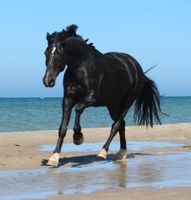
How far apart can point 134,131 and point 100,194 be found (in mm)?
10911

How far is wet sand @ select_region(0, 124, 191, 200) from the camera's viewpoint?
6914mm

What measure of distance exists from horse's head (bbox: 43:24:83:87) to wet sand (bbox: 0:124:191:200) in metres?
1.36

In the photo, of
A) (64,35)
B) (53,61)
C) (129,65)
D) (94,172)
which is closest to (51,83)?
(53,61)

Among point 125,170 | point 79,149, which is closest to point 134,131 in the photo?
point 79,149

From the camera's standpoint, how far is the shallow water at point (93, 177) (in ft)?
23.8

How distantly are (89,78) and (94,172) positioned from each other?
1.69m

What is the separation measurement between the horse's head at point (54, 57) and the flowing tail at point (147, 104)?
3.08 metres

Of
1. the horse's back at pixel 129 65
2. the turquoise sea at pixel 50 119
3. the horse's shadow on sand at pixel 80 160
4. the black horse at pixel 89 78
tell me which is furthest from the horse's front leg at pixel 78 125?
the turquoise sea at pixel 50 119

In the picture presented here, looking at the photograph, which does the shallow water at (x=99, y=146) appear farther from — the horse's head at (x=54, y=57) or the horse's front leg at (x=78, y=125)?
the horse's head at (x=54, y=57)

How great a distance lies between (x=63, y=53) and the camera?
944 centimetres

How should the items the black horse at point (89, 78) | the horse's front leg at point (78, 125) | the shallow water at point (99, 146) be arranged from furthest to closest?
the shallow water at point (99, 146) < the horse's front leg at point (78, 125) < the black horse at point (89, 78)

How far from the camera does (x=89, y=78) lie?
985 centimetres

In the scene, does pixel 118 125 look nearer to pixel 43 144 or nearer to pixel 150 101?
pixel 150 101

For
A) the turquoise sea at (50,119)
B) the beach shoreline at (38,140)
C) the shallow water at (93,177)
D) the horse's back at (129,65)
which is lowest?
the turquoise sea at (50,119)
